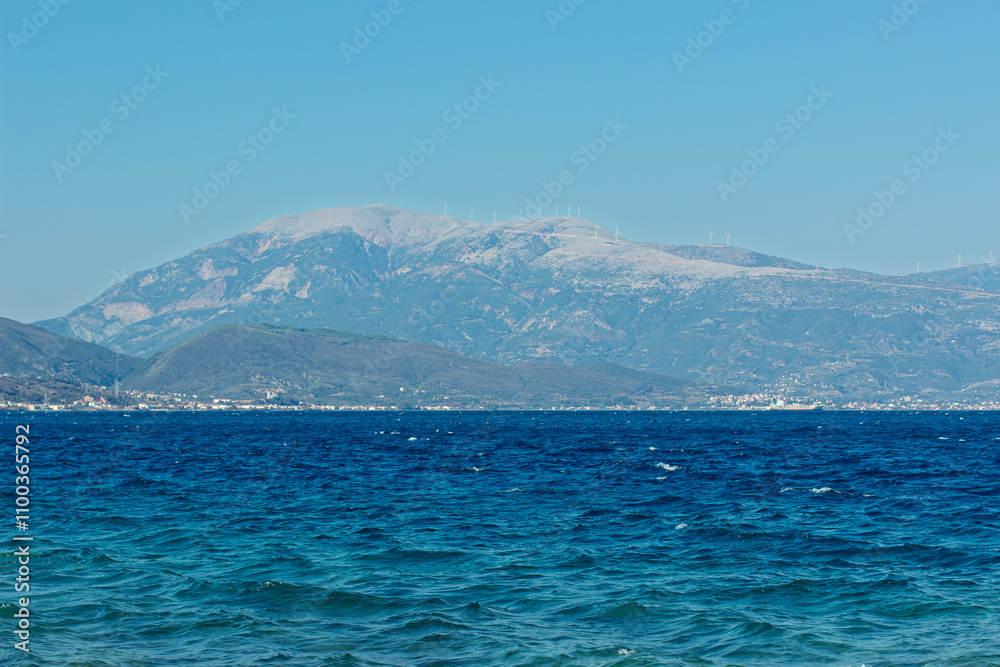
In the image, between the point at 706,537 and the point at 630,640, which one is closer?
the point at 630,640

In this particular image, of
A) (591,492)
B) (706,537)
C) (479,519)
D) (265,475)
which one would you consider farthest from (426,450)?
(706,537)

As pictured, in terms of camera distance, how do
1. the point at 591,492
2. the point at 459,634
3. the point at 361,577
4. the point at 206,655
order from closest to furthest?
1. the point at 206,655
2. the point at 459,634
3. the point at 361,577
4. the point at 591,492

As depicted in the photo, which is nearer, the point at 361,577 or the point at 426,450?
the point at 361,577

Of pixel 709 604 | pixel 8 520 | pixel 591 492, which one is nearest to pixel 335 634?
pixel 709 604

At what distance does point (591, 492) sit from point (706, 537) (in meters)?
20.0

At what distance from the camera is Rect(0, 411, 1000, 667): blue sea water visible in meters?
26.3

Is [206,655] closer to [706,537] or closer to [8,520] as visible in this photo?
[706,537]

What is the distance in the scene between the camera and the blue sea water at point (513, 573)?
26.3 m

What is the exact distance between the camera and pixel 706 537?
139ft

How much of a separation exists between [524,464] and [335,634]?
6515 centimetres

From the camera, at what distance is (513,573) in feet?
115

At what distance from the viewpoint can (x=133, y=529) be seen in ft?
150

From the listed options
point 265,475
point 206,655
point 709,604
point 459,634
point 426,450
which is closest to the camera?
point 206,655

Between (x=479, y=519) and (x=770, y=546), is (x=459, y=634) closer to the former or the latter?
(x=770, y=546)
